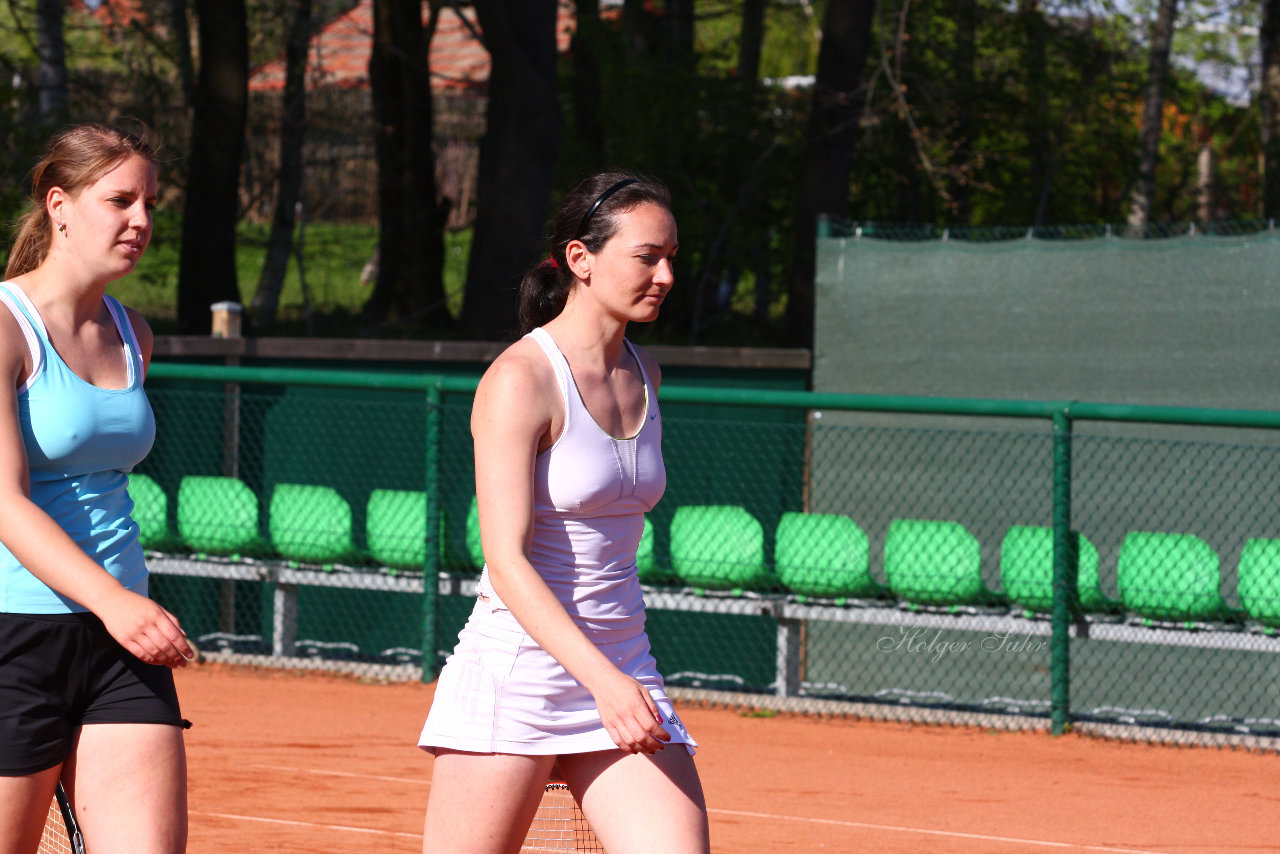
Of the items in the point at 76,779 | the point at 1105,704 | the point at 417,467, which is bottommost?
the point at 1105,704

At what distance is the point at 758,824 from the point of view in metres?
6.10

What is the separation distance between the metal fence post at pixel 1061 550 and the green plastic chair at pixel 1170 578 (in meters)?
0.29

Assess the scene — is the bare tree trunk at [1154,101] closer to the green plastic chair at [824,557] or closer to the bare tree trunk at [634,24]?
the bare tree trunk at [634,24]

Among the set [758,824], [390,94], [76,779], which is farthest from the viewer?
[390,94]

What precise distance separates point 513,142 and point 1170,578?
342 inches

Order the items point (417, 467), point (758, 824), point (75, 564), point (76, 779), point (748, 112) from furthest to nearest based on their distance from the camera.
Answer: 1. point (748, 112)
2. point (417, 467)
3. point (758, 824)
4. point (76, 779)
5. point (75, 564)

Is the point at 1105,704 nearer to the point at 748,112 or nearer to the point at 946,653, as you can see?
the point at 946,653

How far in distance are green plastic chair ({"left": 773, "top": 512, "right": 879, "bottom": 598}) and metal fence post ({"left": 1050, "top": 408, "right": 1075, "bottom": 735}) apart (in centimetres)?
96

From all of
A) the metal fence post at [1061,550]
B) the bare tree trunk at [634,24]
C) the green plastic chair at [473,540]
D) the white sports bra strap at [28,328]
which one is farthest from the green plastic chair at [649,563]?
the bare tree trunk at [634,24]

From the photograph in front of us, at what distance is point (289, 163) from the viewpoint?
18469mm

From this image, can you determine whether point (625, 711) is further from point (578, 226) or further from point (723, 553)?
point (723, 553)

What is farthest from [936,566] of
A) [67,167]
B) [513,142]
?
[513,142]

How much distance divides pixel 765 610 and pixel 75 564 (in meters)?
6.05

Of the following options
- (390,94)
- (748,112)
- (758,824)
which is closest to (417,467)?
(758,824)
